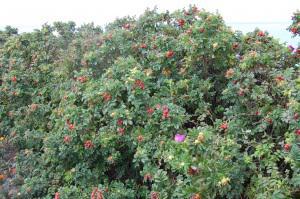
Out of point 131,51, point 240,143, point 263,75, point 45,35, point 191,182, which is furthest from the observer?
point 45,35

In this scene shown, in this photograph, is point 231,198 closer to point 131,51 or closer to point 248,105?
point 248,105

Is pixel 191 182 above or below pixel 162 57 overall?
below

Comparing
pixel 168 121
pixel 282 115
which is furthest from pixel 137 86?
pixel 282 115

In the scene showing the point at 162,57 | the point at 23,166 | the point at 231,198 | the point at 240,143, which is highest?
the point at 162,57

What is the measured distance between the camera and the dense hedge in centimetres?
284

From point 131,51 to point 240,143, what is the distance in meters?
1.80

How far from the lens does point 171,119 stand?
11.1 ft

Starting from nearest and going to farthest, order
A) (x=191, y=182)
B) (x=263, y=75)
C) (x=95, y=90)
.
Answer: (x=191, y=182) → (x=263, y=75) → (x=95, y=90)

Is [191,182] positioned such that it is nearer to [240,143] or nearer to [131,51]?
[240,143]

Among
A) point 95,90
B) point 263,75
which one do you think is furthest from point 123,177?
point 263,75

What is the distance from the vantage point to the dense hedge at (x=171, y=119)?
2836 mm

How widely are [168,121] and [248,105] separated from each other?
2.03 ft

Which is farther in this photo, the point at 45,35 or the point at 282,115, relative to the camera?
the point at 45,35

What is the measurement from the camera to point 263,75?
11.4 feet
